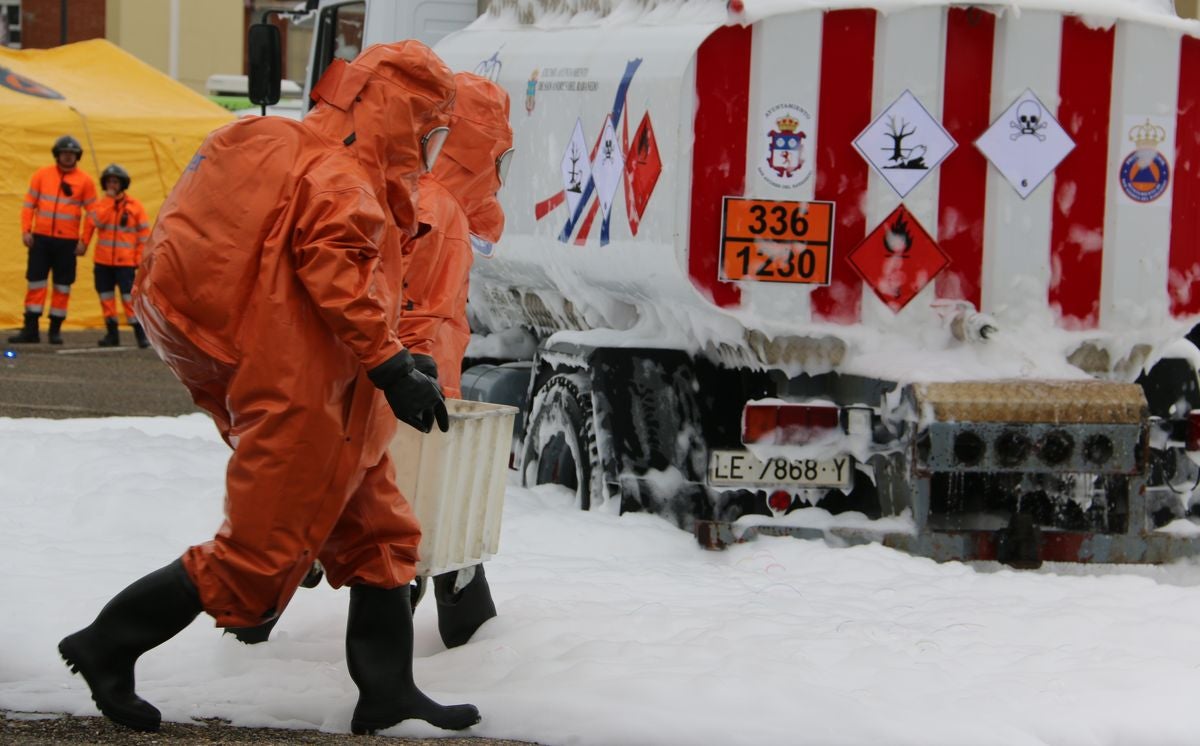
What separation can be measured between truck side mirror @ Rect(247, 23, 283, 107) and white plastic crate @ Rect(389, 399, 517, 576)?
14.8 ft

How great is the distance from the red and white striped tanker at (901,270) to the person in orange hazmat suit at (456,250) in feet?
2.16

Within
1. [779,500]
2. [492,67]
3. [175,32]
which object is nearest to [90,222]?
[492,67]

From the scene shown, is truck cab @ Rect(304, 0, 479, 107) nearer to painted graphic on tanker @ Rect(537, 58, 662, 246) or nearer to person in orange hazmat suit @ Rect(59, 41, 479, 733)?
painted graphic on tanker @ Rect(537, 58, 662, 246)

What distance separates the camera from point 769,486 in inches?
291

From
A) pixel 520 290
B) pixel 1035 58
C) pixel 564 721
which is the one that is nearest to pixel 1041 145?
pixel 1035 58

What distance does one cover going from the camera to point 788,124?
23.4 ft

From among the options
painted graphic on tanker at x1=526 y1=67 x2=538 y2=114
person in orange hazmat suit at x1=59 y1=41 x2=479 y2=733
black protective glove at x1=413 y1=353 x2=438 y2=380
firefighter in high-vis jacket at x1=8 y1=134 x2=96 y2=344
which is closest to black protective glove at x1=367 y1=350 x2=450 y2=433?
person in orange hazmat suit at x1=59 y1=41 x2=479 y2=733

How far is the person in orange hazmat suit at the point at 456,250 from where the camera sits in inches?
224

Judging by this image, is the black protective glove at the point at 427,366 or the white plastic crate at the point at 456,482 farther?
the white plastic crate at the point at 456,482

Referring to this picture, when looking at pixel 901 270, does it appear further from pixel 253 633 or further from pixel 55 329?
pixel 55 329

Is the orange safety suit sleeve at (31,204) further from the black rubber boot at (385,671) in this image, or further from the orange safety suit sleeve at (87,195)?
the black rubber boot at (385,671)

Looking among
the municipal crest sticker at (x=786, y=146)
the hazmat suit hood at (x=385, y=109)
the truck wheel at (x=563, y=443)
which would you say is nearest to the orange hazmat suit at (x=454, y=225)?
the hazmat suit hood at (x=385, y=109)

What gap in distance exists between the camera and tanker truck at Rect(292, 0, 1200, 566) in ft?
23.1

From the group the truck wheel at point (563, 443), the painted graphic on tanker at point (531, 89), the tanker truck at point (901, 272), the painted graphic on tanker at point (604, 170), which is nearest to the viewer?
the tanker truck at point (901, 272)
